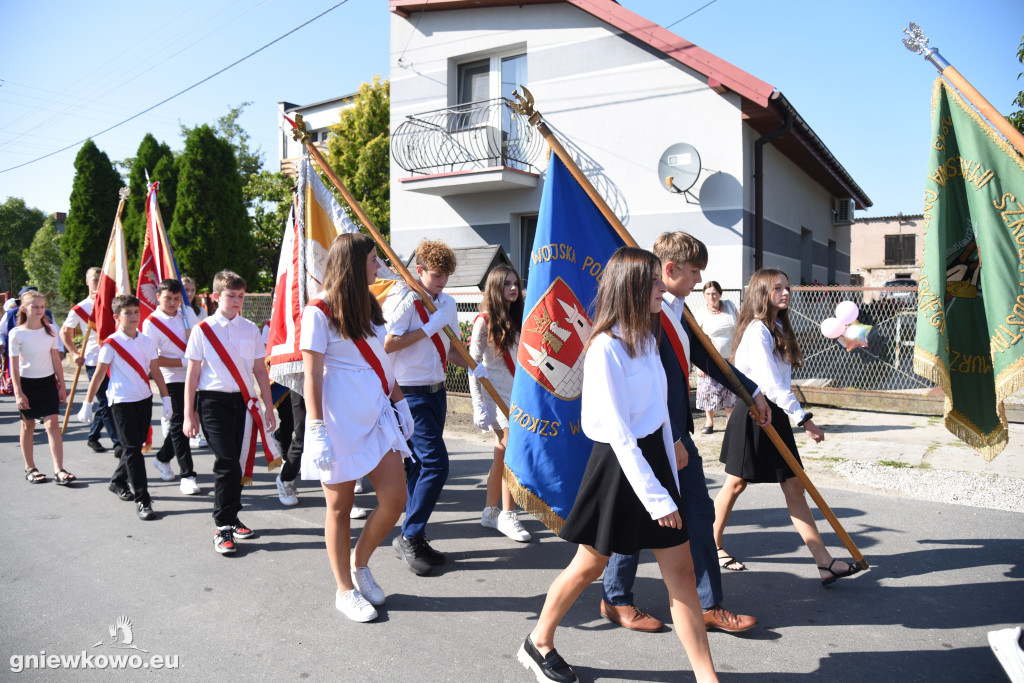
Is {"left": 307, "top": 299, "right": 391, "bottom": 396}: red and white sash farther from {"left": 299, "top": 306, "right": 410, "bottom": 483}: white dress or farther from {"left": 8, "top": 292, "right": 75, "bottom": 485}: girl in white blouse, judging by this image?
{"left": 8, "top": 292, "right": 75, "bottom": 485}: girl in white blouse

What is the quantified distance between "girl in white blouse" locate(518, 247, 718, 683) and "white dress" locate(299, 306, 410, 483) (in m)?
1.29

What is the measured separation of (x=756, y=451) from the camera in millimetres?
3979

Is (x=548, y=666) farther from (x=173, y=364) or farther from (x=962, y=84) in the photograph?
(x=173, y=364)

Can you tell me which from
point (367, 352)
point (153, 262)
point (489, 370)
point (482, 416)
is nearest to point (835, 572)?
point (482, 416)

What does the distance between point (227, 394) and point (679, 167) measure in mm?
8477

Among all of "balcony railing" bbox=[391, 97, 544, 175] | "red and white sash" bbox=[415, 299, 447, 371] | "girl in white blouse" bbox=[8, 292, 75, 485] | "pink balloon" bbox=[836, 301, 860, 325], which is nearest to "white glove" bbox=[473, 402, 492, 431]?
"red and white sash" bbox=[415, 299, 447, 371]

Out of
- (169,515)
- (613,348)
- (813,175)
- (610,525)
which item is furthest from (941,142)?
(813,175)

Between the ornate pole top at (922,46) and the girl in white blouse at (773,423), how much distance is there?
1289 millimetres

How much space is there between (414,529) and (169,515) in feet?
8.18

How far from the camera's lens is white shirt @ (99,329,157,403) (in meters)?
5.72

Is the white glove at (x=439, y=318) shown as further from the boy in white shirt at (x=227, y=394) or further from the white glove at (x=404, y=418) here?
the boy in white shirt at (x=227, y=394)

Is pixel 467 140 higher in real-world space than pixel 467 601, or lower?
higher

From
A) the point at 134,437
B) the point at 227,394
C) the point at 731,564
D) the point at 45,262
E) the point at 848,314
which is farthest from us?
the point at 45,262

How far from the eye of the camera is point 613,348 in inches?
107
